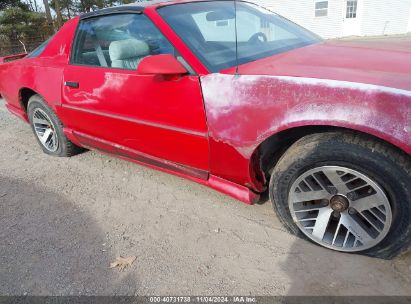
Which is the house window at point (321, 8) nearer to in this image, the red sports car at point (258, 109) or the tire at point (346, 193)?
the red sports car at point (258, 109)

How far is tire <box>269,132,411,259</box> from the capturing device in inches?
70.1

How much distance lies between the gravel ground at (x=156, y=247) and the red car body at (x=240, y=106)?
1.07ft

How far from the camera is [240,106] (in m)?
2.04

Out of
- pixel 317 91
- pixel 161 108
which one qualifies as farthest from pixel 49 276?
pixel 317 91

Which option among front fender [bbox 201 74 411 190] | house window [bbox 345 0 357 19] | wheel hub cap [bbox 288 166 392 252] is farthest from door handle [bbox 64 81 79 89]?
house window [bbox 345 0 357 19]

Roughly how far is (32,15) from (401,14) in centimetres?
1708

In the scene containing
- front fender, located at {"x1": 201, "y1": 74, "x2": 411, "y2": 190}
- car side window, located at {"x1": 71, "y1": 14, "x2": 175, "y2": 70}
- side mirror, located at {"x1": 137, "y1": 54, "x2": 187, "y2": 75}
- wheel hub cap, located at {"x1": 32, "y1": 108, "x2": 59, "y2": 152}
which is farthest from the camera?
wheel hub cap, located at {"x1": 32, "y1": 108, "x2": 59, "y2": 152}

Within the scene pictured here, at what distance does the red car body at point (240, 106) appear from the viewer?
172 centimetres

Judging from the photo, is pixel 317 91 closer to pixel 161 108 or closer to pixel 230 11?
pixel 161 108

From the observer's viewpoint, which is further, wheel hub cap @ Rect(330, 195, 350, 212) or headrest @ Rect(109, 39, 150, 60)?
headrest @ Rect(109, 39, 150, 60)

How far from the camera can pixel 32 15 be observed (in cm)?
1700

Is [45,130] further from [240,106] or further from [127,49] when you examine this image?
[240,106]

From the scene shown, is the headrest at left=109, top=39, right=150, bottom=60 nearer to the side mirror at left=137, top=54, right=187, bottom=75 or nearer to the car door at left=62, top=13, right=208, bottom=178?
the car door at left=62, top=13, right=208, bottom=178

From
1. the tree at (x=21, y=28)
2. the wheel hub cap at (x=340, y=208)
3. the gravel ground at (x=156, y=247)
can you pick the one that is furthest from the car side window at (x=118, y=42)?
the tree at (x=21, y=28)
